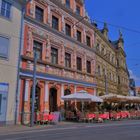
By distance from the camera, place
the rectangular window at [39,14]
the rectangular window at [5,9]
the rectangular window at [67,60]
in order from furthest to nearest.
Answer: the rectangular window at [67,60] < the rectangular window at [39,14] < the rectangular window at [5,9]

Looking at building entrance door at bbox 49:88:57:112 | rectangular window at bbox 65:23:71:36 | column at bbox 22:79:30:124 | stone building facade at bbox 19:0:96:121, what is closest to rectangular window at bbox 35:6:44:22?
stone building facade at bbox 19:0:96:121

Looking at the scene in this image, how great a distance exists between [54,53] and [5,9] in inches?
284

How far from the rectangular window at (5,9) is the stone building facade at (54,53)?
2.03 meters

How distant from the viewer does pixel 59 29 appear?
26062mm

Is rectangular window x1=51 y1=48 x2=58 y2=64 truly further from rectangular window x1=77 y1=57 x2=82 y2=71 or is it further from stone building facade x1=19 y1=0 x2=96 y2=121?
rectangular window x1=77 y1=57 x2=82 y2=71

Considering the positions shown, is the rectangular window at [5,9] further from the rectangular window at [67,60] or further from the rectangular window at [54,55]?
the rectangular window at [67,60]

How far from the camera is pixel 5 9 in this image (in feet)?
64.6

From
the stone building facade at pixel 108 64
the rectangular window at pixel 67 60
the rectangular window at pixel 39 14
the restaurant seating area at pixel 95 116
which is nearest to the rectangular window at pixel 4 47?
the rectangular window at pixel 39 14

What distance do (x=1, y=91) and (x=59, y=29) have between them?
33.6ft

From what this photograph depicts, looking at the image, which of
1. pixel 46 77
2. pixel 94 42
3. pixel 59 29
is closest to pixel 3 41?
pixel 46 77

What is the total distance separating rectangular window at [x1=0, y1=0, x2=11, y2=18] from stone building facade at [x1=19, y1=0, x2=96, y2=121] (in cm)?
203

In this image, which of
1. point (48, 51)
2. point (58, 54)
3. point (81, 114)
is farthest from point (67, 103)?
point (48, 51)

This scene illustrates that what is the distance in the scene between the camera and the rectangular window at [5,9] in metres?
19.4

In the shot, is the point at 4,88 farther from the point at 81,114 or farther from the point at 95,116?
the point at 95,116
